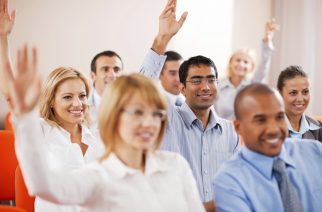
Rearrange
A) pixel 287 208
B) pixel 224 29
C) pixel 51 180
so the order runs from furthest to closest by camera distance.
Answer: pixel 224 29, pixel 287 208, pixel 51 180

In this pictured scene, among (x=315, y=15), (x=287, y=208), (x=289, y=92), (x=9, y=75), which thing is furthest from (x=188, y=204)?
(x=315, y=15)

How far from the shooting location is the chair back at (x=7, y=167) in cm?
304

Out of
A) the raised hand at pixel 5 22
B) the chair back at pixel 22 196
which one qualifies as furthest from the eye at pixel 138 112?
the raised hand at pixel 5 22

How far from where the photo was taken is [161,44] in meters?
2.59

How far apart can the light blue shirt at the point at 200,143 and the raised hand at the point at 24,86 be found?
1.33 metres

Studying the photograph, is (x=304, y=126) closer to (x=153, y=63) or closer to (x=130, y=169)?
(x=153, y=63)

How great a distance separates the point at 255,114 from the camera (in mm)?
1838

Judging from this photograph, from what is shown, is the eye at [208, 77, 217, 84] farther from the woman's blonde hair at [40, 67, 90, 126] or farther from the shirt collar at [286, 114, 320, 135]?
the woman's blonde hair at [40, 67, 90, 126]

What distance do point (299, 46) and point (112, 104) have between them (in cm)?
494

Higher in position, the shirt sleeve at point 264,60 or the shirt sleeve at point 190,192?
the shirt sleeve at point 264,60

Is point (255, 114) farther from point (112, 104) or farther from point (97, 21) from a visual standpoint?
point (97, 21)

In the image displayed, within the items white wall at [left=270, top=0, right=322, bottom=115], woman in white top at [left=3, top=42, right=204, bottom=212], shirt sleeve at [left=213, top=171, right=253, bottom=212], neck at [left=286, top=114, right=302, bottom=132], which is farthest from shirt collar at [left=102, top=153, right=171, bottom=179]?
white wall at [left=270, top=0, right=322, bottom=115]

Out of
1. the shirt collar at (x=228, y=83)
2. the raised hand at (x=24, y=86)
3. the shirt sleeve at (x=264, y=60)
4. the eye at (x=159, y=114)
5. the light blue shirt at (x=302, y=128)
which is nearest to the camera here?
the raised hand at (x=24, y=86)

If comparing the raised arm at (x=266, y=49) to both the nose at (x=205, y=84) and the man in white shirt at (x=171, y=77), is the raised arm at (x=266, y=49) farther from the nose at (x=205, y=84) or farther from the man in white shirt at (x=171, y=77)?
the nose at (x=205, y=84)
